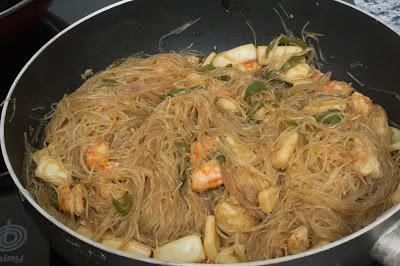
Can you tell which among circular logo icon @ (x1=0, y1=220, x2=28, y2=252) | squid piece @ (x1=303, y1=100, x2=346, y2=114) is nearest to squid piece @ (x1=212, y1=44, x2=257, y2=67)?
squid piece @ (x1=303, y1=100, x2=346, y2=114)

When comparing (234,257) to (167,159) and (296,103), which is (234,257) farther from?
(296,103)

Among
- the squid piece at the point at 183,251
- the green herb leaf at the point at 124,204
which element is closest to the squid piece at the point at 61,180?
the green herb leaf at the point at 124,204

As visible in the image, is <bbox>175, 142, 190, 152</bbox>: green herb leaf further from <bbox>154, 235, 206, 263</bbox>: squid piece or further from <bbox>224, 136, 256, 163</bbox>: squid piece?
<bbox>154, 235, 206, 263</bbox>: squid piece

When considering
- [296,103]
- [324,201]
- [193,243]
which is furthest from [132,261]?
[296,103]

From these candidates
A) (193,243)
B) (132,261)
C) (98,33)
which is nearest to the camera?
(132,261)

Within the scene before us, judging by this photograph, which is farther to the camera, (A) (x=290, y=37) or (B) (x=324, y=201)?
(A) (x=290, y=37)

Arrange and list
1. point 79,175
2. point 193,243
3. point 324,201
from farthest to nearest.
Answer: point 79,175 → point 324,201 → point 193,243
